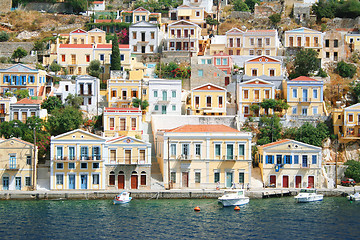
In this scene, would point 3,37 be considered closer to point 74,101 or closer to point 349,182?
point 74,101

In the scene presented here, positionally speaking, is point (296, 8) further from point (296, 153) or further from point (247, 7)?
point (296, 153)

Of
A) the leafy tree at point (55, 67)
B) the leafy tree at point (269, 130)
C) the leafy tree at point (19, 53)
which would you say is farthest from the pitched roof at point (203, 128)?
the leafy tree at point (19, 53)

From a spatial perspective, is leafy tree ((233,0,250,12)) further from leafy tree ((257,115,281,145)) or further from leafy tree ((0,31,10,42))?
leafy tree ((257,115,281,145))

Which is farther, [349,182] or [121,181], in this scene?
[349,182]

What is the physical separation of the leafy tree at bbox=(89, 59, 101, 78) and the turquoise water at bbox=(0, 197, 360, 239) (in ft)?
88.7

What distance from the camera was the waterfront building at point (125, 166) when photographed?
2672 inches

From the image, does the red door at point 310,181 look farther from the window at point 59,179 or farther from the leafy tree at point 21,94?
the leafy tree at point 21,94

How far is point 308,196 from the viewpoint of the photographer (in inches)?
2559

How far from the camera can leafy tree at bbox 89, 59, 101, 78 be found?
88.2 metres

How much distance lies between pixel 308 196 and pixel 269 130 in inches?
514

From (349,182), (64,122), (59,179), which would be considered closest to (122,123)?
(64,122)

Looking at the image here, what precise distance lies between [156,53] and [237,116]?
66.5ft

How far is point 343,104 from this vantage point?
83.8 m

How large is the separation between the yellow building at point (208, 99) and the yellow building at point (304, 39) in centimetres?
1737
